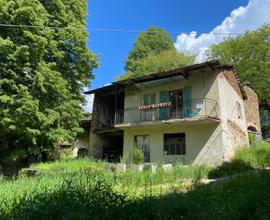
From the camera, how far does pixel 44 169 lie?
1559cm

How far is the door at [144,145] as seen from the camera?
805 inches

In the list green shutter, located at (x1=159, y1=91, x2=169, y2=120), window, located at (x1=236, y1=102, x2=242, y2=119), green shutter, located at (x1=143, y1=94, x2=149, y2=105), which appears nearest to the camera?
green shutter, located at (x1=159, y1=91, x2=169, y2=120)

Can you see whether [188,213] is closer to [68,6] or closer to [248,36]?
[68,6]

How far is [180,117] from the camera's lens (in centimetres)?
1905

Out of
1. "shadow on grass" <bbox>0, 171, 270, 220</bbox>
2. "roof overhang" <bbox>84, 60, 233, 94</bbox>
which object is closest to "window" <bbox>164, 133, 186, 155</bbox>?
"roof overhang" <bbox>84, 60, 233, 94</bbox>

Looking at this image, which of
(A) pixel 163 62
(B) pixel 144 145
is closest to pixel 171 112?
(B) pixel 144 145

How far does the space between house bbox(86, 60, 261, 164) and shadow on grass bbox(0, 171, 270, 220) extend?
35.9 feet

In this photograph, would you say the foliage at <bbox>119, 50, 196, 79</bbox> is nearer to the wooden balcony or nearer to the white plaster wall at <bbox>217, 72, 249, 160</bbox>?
the white plaster wall at <bbox>217, 72, 249, 160</bbox>

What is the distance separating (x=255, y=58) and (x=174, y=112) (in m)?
19.6

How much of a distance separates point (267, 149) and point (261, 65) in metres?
17.8

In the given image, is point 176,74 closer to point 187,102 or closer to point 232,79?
point 187,102

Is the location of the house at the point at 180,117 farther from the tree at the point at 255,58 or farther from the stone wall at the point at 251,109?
the tree at the point at 255,58

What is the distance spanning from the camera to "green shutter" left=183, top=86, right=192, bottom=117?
1910cm

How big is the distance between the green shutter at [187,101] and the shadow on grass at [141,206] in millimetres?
11936
